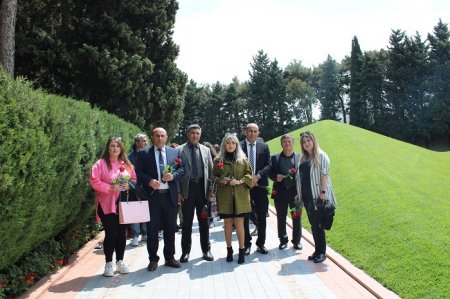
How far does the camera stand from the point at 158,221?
6.16m

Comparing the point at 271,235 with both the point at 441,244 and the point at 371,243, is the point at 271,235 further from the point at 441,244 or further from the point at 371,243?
the point at 441,244

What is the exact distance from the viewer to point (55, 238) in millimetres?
6762

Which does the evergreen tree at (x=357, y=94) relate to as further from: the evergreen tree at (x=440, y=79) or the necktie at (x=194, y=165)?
the necktie at (x=194, y=165)

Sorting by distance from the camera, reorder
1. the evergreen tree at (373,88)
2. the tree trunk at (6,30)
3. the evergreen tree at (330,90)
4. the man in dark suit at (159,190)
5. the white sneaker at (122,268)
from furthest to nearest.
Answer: the evergreen tree at (330,90) → the evergreen tree at (373,88) → the tree trunk at (6,30) → the man in dark suit at (159,190) → the white sneaker at (122,268)

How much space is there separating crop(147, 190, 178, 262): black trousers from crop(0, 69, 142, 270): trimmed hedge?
1.23m

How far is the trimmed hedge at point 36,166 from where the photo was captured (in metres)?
4.02

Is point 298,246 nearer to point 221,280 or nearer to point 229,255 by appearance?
point 229,255

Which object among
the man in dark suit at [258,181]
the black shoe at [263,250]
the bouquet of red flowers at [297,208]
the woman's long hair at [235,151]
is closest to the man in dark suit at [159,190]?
the woman's long hair at [235,151]

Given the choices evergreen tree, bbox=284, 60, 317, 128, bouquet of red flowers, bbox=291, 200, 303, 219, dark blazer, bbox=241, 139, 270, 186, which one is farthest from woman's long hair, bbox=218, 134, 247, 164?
evergreen tree, bbox=284, 60, 317, 128

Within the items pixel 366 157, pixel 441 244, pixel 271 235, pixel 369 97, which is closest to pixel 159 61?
pixel 366 157

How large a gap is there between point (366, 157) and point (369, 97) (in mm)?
34201

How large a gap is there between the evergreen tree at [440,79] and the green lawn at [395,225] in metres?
28.5

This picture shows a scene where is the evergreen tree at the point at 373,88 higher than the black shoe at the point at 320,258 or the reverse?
higher

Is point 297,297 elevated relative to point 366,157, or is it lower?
lower
